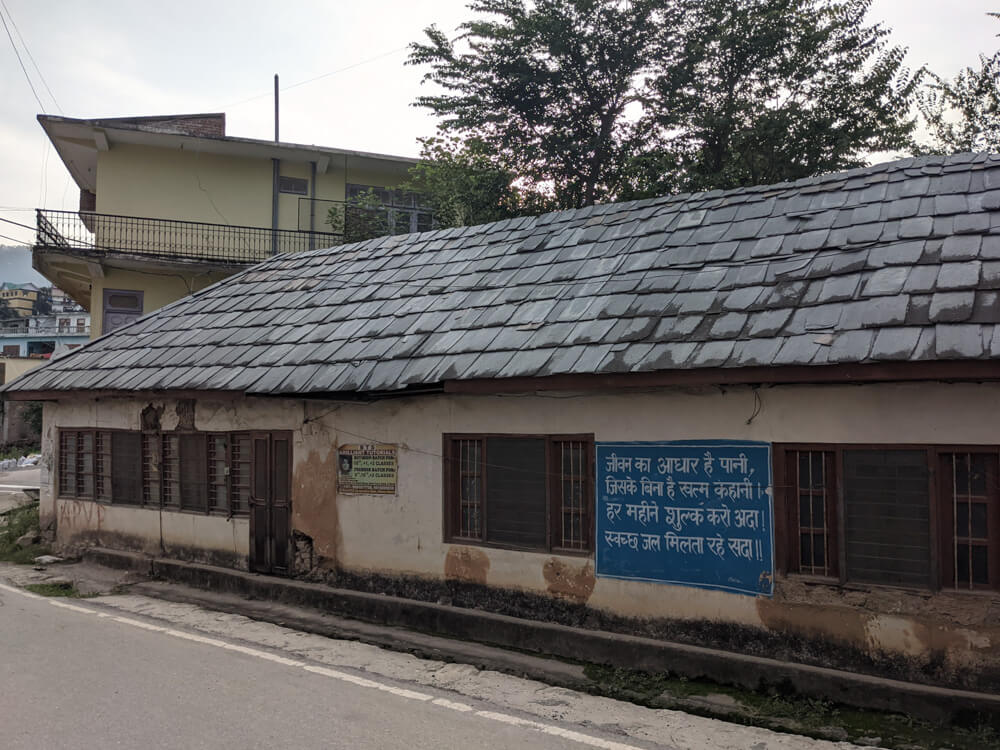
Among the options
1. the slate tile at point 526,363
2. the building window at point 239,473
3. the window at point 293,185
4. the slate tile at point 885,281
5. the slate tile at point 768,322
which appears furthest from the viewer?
the window at point 293,185

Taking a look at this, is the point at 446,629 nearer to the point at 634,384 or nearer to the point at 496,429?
the point at 496,429

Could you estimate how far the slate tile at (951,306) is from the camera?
605 cm

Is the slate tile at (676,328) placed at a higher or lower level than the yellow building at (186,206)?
lower

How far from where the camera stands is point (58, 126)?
869 inches

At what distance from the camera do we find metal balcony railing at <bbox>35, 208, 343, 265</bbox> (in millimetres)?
21547

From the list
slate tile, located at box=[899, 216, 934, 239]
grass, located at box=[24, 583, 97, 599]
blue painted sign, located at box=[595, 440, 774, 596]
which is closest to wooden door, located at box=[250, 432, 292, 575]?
grass, located at box=[24, 583, 97, 599]

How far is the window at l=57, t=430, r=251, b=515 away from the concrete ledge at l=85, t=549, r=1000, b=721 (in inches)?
45.7

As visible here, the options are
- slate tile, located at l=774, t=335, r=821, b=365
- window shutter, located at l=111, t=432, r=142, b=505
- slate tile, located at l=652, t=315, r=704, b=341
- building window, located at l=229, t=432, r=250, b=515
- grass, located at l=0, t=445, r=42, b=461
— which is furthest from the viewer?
grass, located at l=0, t=445, r=42, b=461

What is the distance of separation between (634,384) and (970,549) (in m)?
2.90

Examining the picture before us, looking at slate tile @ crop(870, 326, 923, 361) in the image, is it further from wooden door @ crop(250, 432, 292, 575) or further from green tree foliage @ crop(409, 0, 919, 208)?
green tree foliage @ crop(409, 0, 919, 208)

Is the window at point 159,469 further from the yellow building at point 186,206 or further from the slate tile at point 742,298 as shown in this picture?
the yellow building at point 186,206

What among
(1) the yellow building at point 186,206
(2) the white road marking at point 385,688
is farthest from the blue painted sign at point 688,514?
(1) the yellow building at point 186,206

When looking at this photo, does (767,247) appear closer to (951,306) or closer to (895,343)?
(951,306)

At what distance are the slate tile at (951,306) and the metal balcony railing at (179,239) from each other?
66.4 ft
